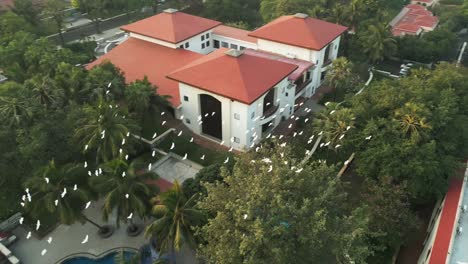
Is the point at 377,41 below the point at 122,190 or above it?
below

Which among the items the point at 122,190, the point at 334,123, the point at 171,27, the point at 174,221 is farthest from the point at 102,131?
the point at 171,27

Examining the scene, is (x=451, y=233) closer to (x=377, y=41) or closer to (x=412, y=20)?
(x=377, y=41)

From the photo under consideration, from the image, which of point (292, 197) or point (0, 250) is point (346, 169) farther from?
point (0, 250)

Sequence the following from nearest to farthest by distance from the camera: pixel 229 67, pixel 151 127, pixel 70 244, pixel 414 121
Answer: pixel 70 244 < pixel 414 121 < pixel 229 67 < pixel 151 127

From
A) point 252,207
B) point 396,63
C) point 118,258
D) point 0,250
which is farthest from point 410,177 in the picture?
point 396,63

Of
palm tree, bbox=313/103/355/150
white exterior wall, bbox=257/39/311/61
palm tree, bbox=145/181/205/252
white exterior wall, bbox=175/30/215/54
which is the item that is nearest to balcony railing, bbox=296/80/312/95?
white exterior wall, bbox=257/39/311/61

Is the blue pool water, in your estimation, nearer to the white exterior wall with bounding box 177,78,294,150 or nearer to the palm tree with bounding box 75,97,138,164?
the palm tree with bounding box 75,97,138,164
